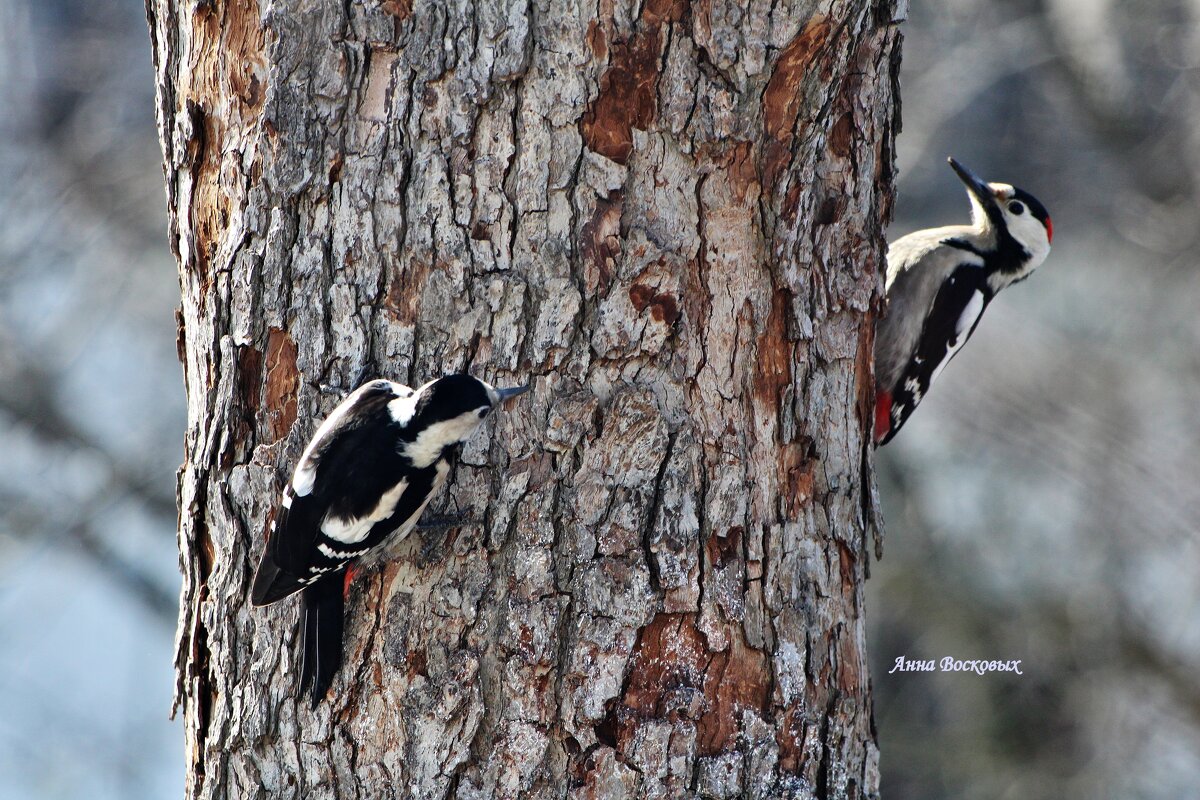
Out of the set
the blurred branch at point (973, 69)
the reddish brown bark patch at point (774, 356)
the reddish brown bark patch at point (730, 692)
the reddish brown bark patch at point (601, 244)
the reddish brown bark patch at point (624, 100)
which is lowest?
the reddish brown bark patch at point (730, 692)

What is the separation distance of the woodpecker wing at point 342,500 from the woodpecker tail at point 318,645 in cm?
5

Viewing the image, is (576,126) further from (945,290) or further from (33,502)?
(33,502)

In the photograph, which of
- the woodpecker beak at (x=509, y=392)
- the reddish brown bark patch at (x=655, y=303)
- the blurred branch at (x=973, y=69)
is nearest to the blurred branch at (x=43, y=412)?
the blurred branch at (x=973, y=69)

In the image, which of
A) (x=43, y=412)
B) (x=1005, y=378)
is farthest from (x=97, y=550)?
(x=1005, y=378)

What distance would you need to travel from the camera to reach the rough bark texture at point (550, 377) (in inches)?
93.1

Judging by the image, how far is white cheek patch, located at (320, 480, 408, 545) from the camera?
252 cm

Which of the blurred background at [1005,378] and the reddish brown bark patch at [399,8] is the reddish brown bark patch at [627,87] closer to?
the reddish brown bark patch at [399,8]

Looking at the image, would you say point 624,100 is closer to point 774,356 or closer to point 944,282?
point 774,356

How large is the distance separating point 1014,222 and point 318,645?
2.97 meters

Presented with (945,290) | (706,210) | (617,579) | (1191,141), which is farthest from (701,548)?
(1191,141)

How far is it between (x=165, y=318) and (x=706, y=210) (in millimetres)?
5556

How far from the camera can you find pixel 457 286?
2.45 metres

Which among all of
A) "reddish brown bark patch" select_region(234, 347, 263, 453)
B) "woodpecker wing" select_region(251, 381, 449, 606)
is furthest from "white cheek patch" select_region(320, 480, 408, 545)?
"reddish brown bark patch" select_region(234, 347, 263, 453)

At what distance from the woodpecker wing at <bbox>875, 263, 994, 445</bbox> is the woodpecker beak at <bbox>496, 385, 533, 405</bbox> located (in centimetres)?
174
